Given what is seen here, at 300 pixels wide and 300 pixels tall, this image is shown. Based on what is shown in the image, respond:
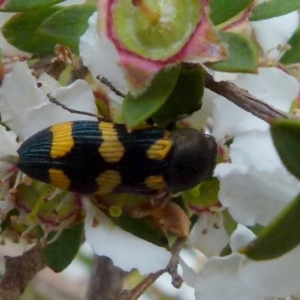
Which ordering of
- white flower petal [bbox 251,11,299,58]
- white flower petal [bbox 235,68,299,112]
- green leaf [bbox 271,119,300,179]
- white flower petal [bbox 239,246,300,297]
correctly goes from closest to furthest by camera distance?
green leaf [bbox 271,119,300,179]
white flower petal [bbox 239,246,300,297]
white flower petal [bbox 235,68,299,112]
white flower petal [bbox 251,11,299,58]

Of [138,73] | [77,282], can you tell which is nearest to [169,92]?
[138,73]

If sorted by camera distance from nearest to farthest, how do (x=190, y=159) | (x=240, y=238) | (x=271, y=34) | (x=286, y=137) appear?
(x=286, y=137) < (x=240, y=238) < (x=190, y=159) < (x=271, y=34)

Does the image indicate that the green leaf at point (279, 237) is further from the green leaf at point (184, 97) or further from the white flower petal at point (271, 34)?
the white flower petal at point (271, 34)

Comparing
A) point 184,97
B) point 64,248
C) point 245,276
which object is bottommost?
point 64,248

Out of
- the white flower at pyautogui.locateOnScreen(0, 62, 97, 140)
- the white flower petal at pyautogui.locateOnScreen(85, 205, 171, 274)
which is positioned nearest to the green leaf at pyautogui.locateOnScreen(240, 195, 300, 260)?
the white flower petal at pyautogui.locateOnScreen(85, 205, 171, 274)

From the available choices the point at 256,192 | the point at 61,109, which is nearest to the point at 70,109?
the point at 61,109

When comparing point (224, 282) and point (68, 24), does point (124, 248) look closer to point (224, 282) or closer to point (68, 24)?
point (224, 282)

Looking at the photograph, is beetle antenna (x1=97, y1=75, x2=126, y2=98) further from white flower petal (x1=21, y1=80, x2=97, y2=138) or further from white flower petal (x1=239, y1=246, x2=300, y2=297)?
white flower petal (x1=239, y1=246, x2=300, y2=297)
